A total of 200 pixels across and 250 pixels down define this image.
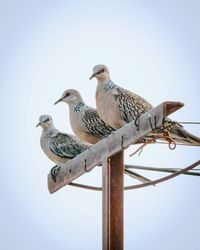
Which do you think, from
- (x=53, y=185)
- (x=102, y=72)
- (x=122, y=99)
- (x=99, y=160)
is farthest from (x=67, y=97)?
(x=99, y=160)

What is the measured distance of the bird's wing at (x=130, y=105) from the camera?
29.3ft

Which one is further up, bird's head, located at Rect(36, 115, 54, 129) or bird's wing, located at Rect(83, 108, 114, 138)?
bird's head, located at Rect(36, 115, 54, 129)

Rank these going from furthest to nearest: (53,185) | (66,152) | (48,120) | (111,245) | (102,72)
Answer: (48,120), (66,152), (102,72), (53,185), (111,245)

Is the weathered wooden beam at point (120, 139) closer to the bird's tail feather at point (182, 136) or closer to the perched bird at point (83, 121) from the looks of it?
the bird's tail feather at point (182, 136)

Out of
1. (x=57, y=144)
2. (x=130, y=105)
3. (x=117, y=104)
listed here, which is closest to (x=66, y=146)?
(x=57, y=144)

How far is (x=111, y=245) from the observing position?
532 cm

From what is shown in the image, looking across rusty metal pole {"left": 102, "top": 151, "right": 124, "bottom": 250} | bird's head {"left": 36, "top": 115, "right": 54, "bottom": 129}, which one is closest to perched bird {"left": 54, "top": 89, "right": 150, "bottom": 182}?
bird's head {"left": 36, "top": 115, "right": 54, "bottom": 129}

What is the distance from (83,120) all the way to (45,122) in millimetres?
841

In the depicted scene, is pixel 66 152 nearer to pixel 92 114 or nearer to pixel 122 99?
pixel 92 114

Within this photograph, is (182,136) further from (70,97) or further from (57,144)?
(70,97)

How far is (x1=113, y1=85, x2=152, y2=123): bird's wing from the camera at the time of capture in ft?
29.3

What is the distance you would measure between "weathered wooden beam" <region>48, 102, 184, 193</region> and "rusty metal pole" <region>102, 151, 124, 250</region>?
0.10 metres

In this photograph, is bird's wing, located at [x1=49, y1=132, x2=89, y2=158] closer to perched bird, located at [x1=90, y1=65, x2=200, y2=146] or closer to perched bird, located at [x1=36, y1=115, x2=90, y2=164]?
perched bird, located at [x1=36, y1=115, x2=90, y2=164]

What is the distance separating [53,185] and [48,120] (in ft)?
18.7
